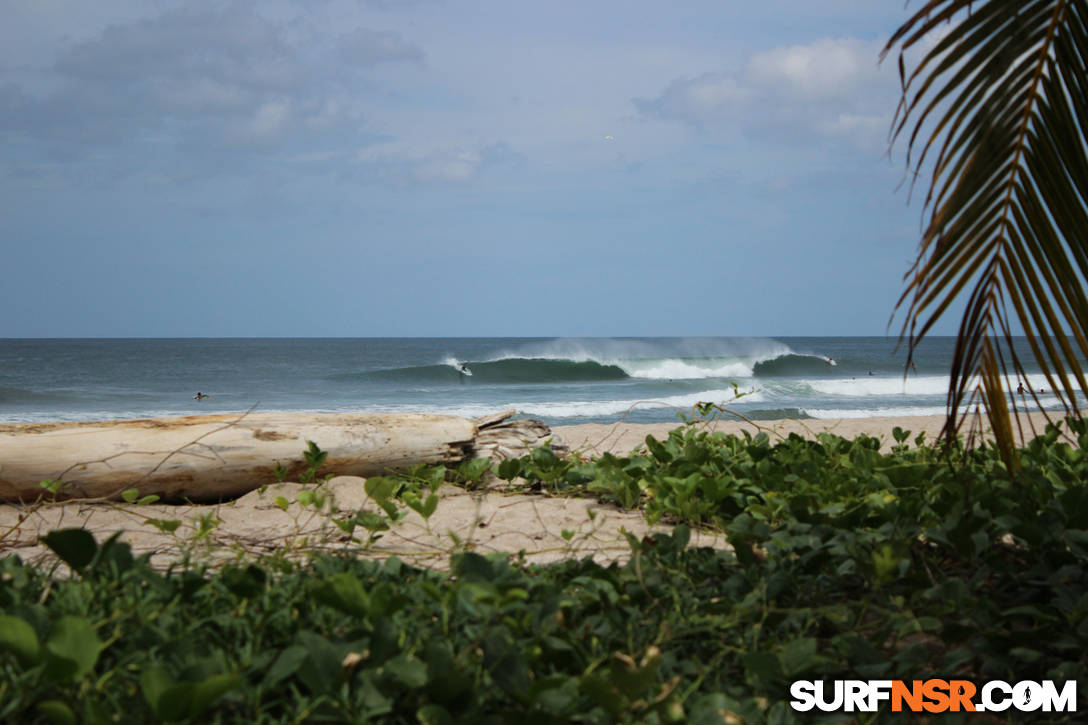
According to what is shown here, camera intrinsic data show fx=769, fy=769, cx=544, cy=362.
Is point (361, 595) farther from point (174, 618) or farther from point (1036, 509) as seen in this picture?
point (1036, 509)

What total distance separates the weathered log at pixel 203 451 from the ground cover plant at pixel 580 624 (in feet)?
6.78

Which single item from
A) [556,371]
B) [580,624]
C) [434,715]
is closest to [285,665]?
[434,715]

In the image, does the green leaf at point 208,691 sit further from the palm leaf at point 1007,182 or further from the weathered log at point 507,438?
the weathered log at point 507,438

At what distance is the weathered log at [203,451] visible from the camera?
3760 millimetres

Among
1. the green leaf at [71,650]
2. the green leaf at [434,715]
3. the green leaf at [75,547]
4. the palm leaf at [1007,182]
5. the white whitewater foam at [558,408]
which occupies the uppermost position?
the palm leaf at [1007,182]

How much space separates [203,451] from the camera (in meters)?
3.87

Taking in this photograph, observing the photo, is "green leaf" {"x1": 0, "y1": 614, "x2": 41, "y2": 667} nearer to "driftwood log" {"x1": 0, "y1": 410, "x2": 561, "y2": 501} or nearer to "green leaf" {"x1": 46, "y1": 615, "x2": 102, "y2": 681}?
"green leaf" {"x1": 46, "y1": 615, "x2": 102, "y2": 681}

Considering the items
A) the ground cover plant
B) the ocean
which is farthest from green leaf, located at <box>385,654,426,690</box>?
the ocean

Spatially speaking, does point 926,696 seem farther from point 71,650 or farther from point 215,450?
point 215,450

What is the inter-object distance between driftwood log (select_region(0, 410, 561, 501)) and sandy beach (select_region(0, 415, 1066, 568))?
0.11m

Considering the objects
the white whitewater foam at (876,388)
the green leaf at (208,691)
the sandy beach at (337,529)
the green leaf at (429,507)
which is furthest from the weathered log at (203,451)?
the white whitewater foam at (876,388)

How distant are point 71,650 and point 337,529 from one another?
1611mm

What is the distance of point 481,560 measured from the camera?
1.74 metres

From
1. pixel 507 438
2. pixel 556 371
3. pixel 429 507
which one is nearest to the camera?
pixel 429 507
